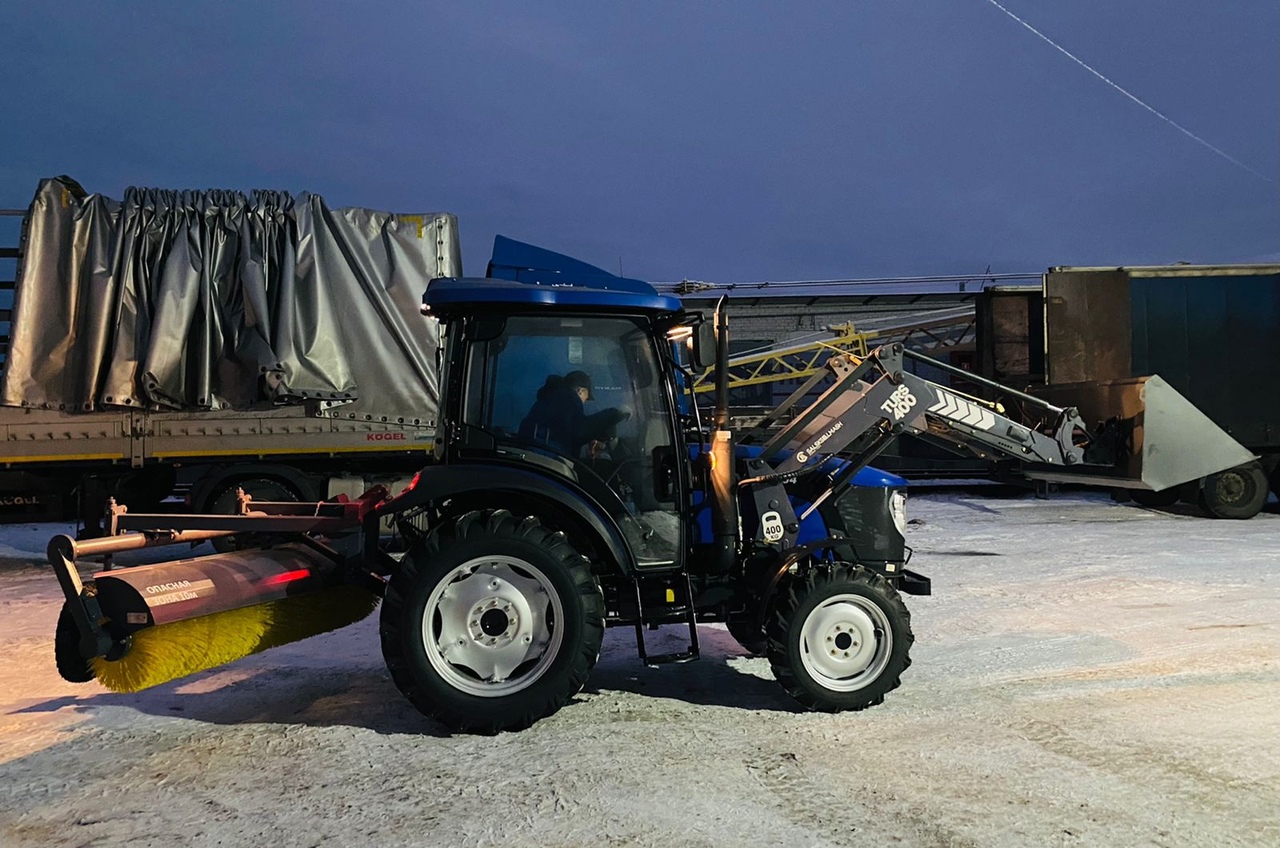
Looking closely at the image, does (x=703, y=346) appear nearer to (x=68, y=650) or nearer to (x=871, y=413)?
(x=871, y=413)

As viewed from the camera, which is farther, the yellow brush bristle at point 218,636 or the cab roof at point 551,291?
the cab roof at point 551,291

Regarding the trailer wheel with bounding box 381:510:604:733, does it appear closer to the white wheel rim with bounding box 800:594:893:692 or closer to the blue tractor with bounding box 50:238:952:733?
the blue tractor with bounding box 50:238:952:733


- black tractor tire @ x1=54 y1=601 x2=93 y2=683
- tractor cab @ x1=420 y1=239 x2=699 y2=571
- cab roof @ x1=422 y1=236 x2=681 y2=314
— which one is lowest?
black tractor tire @ x1=54 y1=601 x2=93 y2=683

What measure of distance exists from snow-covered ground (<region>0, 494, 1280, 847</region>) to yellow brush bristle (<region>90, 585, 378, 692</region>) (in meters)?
0.35

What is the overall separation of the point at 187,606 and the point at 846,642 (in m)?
2.93

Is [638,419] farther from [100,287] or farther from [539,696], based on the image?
[100,287]

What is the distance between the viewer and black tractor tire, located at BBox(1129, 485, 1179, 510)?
11245 millimetres

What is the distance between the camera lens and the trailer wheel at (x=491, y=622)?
11.6 feet

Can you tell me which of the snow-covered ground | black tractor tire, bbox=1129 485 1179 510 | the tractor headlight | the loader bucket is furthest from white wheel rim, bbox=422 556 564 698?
black tractor tire, bbox=1129 485 1179 510

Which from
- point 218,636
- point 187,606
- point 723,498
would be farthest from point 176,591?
point 723,498

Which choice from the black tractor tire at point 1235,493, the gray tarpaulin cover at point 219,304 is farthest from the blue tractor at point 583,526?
the black tractor tire at point 1235,493

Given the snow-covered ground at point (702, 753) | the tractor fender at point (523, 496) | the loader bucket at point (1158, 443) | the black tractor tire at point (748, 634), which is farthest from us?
the loader bucket at point (1158, 443)

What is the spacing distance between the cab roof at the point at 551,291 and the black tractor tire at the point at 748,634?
1575 mm

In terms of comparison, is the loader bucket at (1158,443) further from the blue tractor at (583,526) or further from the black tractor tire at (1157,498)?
the black tractor tire at (1157,498)
